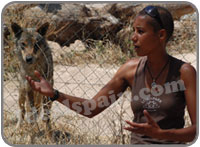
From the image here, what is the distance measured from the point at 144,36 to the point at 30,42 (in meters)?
2.40

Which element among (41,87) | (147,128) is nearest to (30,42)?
(41,87)

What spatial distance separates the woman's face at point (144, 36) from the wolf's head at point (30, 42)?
2231mm

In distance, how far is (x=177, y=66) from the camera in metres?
2.46

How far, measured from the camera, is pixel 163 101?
243cm

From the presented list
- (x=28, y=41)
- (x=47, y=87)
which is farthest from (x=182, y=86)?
(x=28, y=41)

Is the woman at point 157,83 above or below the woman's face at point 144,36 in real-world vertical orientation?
below

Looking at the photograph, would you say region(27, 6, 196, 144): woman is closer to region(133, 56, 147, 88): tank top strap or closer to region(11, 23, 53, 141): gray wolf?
region(133, 56, 147, 88): tank top strap

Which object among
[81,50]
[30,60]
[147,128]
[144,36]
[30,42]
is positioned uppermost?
[81,50]

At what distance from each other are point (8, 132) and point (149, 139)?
1.72 meters

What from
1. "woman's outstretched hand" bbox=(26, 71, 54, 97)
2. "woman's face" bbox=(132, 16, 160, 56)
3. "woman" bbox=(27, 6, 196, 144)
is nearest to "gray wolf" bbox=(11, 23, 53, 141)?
→ "woman's outstretched hand" bbox=(26, 71, 54, 97)

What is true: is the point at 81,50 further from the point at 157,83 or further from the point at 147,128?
the point at 147,128

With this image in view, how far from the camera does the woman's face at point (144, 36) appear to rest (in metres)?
2.39

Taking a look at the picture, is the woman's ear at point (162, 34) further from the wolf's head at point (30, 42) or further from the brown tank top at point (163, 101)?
the wolf's head at point (30, 42)

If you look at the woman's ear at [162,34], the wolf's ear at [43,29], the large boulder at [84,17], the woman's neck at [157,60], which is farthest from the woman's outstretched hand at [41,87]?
the large boulder at [84,17]
